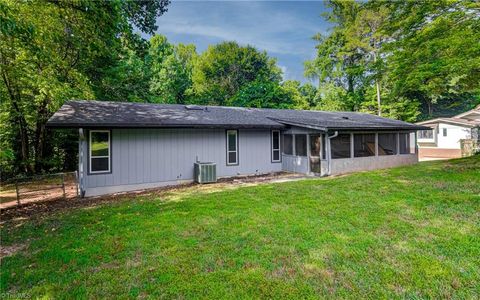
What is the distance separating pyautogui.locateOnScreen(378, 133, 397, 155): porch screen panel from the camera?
13.0m

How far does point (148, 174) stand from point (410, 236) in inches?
307

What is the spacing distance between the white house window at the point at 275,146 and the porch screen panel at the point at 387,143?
498 centimetres

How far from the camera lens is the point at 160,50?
3120 centimetres

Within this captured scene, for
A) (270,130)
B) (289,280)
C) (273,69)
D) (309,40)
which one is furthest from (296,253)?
(273,69)

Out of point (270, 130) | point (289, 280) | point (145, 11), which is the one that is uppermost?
point (145, 11)

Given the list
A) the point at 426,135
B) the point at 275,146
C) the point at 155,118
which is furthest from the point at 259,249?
the point at 426,135

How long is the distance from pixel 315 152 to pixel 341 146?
148cm

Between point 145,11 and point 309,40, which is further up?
point 309,40

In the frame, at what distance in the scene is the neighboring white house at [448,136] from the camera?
19562 mm

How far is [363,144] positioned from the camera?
12367 millimetres

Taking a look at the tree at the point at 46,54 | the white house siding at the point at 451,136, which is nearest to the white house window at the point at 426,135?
the white house siding at the point at 451,136

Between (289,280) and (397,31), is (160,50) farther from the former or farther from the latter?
(289,280)

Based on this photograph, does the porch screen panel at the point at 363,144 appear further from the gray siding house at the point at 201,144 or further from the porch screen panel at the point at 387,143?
the porch screen panel at the point at 387,143

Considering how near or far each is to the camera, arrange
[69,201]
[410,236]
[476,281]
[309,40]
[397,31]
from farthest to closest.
Result: [309,40] < [397,31] < [69,201] < [410,236] < [476,281]
